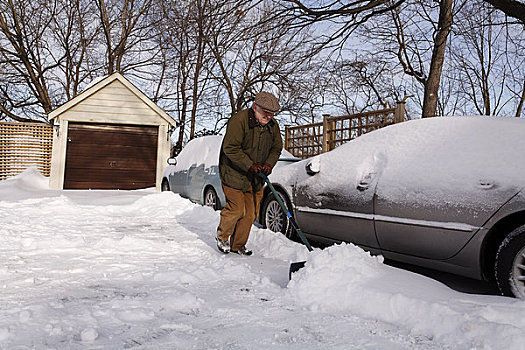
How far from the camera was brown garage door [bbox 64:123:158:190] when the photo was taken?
14.2m

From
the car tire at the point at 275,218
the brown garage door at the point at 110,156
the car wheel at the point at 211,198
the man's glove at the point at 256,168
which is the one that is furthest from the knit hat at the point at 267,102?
the brown garage door at the point at 110,156

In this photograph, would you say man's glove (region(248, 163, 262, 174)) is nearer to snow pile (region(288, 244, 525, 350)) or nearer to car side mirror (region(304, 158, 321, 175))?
car side mirror (region(304, 158, 321, 175))

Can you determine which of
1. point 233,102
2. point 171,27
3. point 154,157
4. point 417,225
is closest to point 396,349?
point 417,225

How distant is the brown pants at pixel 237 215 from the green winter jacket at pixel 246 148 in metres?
0.09

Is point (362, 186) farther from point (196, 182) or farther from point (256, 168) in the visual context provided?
point (196, 182)

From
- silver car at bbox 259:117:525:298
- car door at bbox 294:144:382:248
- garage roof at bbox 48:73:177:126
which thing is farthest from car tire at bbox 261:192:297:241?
garage roof at bbox 48:73:177:126

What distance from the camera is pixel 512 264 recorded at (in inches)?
113

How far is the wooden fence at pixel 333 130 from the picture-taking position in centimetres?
1184

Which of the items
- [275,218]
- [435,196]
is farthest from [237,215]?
[435,196]

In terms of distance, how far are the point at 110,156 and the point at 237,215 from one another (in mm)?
11312

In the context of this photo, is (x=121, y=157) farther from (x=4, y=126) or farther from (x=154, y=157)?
(x=4, y=126)

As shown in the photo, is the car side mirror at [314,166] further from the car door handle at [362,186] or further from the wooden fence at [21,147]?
the wooden fence at [21,147]

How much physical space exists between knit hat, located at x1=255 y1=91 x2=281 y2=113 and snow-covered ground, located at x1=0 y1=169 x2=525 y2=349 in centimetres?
156

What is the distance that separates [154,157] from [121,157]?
1146mm
